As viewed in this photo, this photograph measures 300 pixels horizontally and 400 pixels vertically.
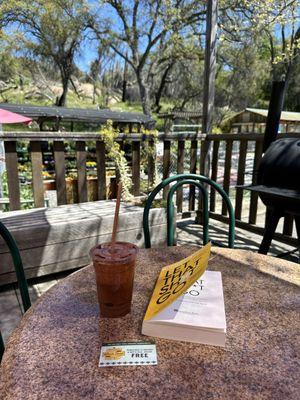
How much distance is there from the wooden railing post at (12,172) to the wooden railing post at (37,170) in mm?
150

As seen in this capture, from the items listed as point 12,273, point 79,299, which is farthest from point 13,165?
point 79,299

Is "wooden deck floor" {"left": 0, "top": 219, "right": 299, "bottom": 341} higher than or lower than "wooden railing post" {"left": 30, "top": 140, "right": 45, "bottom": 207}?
lower

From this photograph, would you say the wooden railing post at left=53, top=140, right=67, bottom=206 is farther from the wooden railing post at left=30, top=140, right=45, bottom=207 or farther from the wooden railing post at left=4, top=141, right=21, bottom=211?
the wooden railing post at left=4, top=141, right=21, bottom=211

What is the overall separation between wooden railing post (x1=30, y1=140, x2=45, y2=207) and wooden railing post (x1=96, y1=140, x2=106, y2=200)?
56 cm

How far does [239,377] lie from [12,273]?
202 centimetres

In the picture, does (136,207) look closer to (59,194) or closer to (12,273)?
(59,194)

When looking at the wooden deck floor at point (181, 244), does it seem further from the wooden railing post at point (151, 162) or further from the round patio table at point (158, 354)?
the round patio table at point (158, 354)

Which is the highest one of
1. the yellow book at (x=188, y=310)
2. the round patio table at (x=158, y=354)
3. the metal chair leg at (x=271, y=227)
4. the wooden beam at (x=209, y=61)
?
the wooden beam at (x=209, y=61)

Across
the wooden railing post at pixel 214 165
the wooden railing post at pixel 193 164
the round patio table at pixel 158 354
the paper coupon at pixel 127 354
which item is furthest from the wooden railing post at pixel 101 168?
the paper coupon at pixel 127 354

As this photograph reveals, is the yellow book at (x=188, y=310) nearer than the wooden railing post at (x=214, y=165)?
Yes

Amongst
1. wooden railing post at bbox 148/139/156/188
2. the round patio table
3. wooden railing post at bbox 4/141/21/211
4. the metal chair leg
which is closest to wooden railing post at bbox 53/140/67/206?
wooden railing post at bbox 4/141/21/211

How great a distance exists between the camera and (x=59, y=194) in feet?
10.1

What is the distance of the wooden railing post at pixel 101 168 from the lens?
3160 millimetres

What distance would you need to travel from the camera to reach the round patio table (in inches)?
22.3
